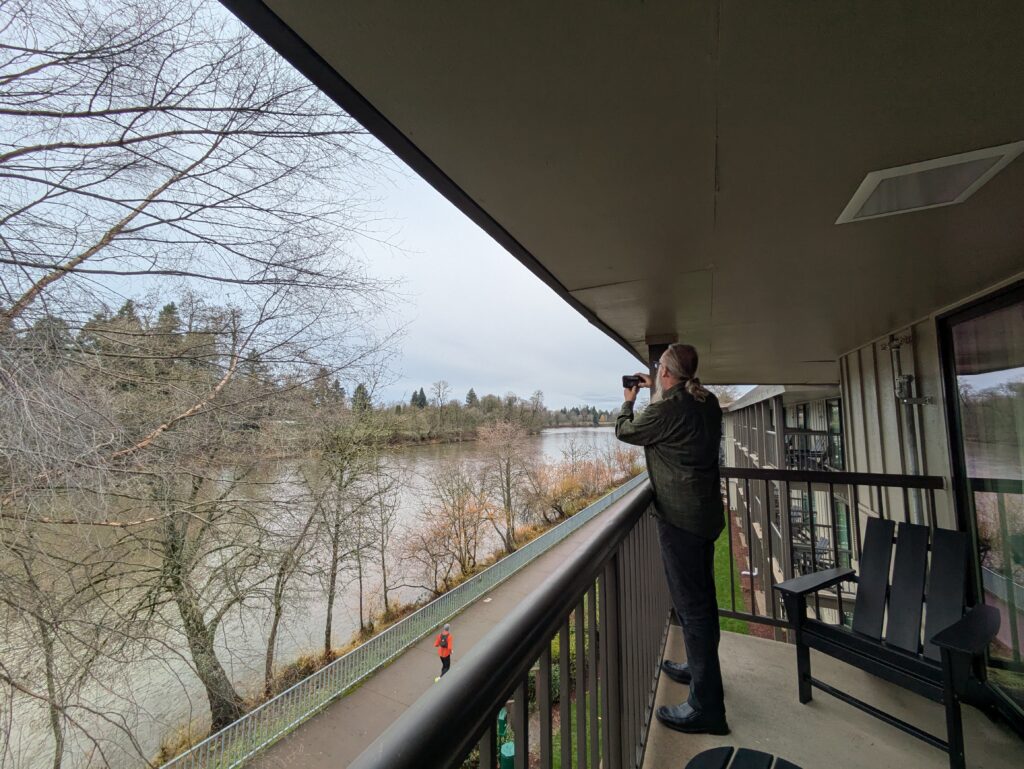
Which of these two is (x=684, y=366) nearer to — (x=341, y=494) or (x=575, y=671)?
(x=575, y=671)

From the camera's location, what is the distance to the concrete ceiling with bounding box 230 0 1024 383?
2.47ft

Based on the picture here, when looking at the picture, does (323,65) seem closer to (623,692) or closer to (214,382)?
(623,692)

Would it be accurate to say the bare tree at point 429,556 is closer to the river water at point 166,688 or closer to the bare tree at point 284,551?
the river water at point 166,688

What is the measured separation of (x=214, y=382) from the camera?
5.30 m

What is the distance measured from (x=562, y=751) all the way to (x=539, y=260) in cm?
159

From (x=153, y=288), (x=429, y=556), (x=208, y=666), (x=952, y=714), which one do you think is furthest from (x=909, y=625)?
(x=429, y=556)

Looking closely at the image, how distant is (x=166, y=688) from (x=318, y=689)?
2.49 meters

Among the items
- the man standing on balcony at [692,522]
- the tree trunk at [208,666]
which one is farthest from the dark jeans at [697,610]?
the tree trunk at [208,666]

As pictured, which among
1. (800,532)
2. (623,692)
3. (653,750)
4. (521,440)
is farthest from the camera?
(521,440)

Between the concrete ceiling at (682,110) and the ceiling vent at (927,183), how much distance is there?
0.04 m

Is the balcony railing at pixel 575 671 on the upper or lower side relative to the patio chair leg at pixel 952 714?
upper

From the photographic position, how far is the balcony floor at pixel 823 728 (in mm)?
1752

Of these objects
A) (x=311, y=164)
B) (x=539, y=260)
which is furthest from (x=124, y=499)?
(x=539, y=260)

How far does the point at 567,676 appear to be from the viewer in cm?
89
